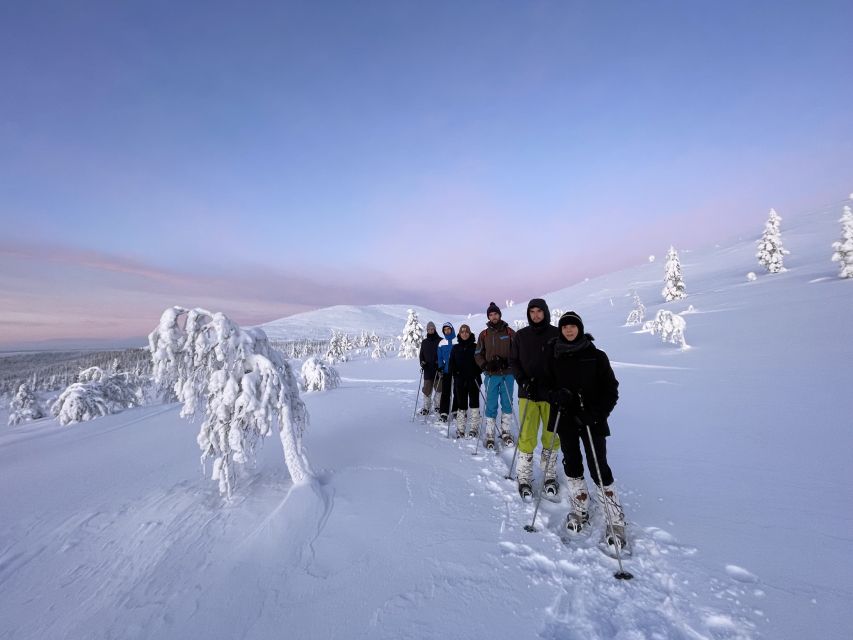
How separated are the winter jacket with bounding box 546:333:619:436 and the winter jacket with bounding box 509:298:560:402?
742mm

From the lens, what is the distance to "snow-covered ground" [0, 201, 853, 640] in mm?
3057

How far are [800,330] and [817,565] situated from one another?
25029 millimetres

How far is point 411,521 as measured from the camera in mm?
4520

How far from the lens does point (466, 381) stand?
27.4 feet

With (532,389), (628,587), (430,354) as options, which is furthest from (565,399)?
(430,354)

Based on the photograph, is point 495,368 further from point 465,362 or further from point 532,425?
point 532,425

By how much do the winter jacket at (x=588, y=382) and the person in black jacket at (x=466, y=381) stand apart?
3799 millimetres

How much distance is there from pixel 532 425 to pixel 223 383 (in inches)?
187

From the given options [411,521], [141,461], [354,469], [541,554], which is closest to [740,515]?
[541,554]

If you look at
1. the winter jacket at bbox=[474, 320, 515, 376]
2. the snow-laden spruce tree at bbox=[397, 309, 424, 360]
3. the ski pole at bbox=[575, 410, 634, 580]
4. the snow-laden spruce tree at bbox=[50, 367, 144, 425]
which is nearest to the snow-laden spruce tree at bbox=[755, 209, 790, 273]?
the snow-laden spruce tree at bbox=[397, 309, 424, 360]

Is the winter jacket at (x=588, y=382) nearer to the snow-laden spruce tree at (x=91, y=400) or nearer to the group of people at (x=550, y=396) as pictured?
the group of people at (x=550, y=396)

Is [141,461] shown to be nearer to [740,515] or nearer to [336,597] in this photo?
[336,597]

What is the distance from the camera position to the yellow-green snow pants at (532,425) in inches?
215

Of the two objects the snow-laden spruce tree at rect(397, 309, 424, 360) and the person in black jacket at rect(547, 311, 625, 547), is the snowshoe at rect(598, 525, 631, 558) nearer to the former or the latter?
the person in black jacket at rect(547, 311, 625, 547)
